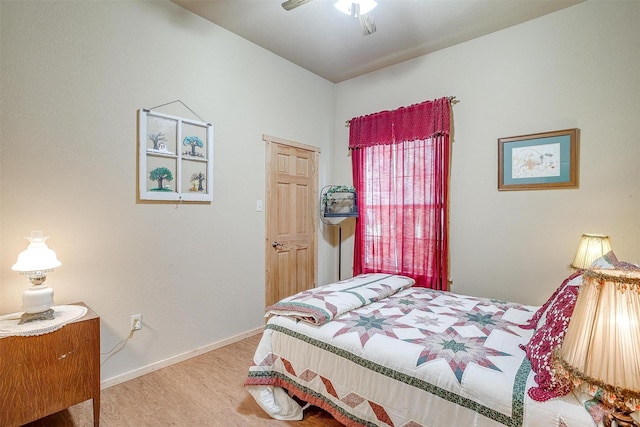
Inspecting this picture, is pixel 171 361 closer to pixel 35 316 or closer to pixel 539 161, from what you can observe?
pixel 35 316

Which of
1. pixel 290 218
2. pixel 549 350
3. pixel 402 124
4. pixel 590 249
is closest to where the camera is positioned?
pixel 549 350

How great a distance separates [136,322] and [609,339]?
260 centimetres

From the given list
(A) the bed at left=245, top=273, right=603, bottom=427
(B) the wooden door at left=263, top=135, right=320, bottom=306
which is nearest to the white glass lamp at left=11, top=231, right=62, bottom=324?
(A) the bed at left=245, top=273, right=603, bottom=427

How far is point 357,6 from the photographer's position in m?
1.93

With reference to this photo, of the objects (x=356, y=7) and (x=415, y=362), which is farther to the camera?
(x=356, y=7)

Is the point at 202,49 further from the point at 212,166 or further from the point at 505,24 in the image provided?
the point at 505,24

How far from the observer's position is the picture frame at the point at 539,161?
247 cm

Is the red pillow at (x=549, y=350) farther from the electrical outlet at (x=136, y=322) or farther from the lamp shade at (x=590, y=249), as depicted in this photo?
the electrical outlet at (x=136, y=322)

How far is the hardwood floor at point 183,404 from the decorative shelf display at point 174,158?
1331 mm

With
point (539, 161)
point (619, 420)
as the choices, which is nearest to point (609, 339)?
point (619, 420)

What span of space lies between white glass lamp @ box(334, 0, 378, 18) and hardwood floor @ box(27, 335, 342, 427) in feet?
8.18

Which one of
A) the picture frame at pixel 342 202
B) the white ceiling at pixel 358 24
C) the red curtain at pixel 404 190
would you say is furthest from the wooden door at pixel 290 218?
the white ceiling at pixel 358 24

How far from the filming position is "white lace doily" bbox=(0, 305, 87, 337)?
4.88 ft

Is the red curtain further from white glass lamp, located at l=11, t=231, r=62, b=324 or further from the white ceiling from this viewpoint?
white glass lamp, located at l=11, t=231, r=62, b=324
